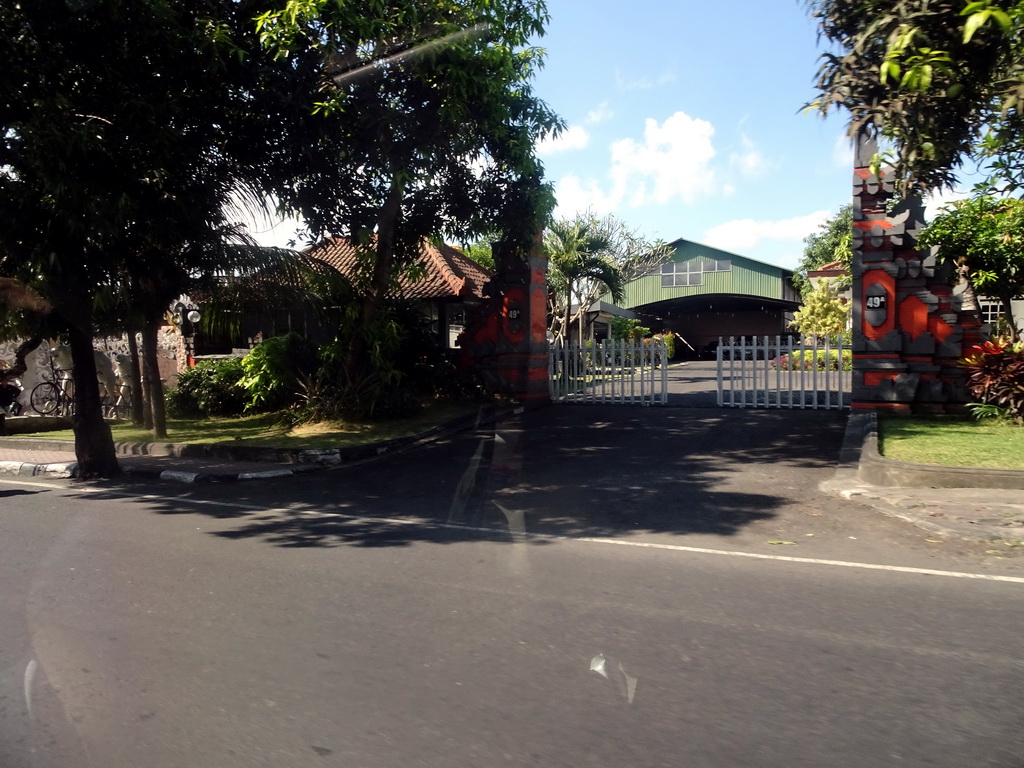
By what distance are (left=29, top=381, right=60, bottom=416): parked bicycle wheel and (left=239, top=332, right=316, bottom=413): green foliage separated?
512cm

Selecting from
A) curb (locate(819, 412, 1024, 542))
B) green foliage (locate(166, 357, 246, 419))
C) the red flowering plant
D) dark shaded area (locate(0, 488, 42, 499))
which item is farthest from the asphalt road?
green foliage (locate(166, 357, 246, 419))

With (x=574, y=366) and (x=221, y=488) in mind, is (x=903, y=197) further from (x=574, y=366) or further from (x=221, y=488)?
(x=221, y=488)

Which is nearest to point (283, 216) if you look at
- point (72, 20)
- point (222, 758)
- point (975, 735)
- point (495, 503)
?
point (72, 20)

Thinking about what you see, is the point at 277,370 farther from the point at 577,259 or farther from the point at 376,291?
the point at 577,259

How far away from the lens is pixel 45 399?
62.5ft

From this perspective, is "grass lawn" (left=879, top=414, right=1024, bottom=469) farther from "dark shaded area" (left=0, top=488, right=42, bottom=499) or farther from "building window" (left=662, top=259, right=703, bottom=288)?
"building window" (left=662, top=259, right=703, bottom=288)

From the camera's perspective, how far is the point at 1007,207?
45.2 feet

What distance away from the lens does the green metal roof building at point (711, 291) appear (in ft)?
157

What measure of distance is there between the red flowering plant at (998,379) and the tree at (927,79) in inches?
142

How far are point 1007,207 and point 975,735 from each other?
488 inches

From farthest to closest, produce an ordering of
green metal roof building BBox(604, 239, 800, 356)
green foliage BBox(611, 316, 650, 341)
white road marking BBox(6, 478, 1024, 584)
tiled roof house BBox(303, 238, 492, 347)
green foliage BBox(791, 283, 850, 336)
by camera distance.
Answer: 1. green metal roof building BBox(604, 239, 800, 356)
2. green foliage BBox(611, 316, 650, 341)
3. green foliage BBox(791, 283, 850, 336)
4. tiled roof house BBox(303, 238, 492, 347)
5. white road marking BBox(6, 478, 1024, 584)

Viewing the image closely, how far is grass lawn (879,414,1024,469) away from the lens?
959 cm

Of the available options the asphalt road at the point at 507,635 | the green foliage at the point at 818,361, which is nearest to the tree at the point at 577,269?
the green foliage at the point at 818,361

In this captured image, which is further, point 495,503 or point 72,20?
point 72,20
